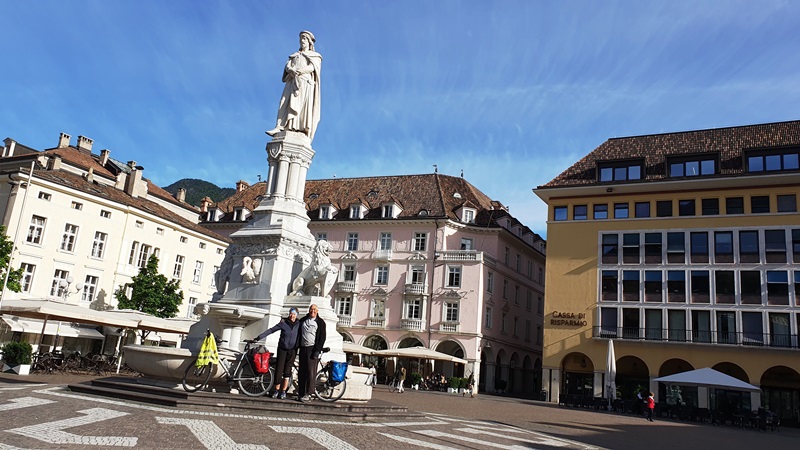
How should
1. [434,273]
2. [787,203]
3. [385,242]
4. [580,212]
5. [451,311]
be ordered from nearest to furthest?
[787,203], [580,212], [451,311], [434,273], [385,242]

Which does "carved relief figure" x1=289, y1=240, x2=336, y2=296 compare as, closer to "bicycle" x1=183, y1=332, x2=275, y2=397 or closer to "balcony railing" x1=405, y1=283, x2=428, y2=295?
"bicycle" x1=183, y1=332, x2=275, y2=397

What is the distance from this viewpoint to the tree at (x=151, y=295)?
38219 mm

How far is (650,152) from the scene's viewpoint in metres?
44.1

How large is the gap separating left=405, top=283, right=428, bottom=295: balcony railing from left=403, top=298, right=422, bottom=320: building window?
728 mm

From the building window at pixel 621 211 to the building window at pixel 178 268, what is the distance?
31832 millimetres

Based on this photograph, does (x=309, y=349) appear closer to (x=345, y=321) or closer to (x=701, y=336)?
(x=701, y=336)

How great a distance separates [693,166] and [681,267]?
6882mm

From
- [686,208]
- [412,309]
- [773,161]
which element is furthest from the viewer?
[412,309]

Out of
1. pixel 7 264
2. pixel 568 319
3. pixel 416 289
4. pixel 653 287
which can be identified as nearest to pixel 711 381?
pixel 653 287

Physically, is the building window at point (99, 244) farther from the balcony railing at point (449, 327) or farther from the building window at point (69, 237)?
the balcony railing at point (449, 327)

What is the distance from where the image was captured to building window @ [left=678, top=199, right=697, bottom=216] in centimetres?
4047

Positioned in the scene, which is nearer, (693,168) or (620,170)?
(693,168)

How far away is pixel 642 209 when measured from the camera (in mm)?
42000

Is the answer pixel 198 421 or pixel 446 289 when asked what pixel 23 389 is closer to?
pixel 198 421
